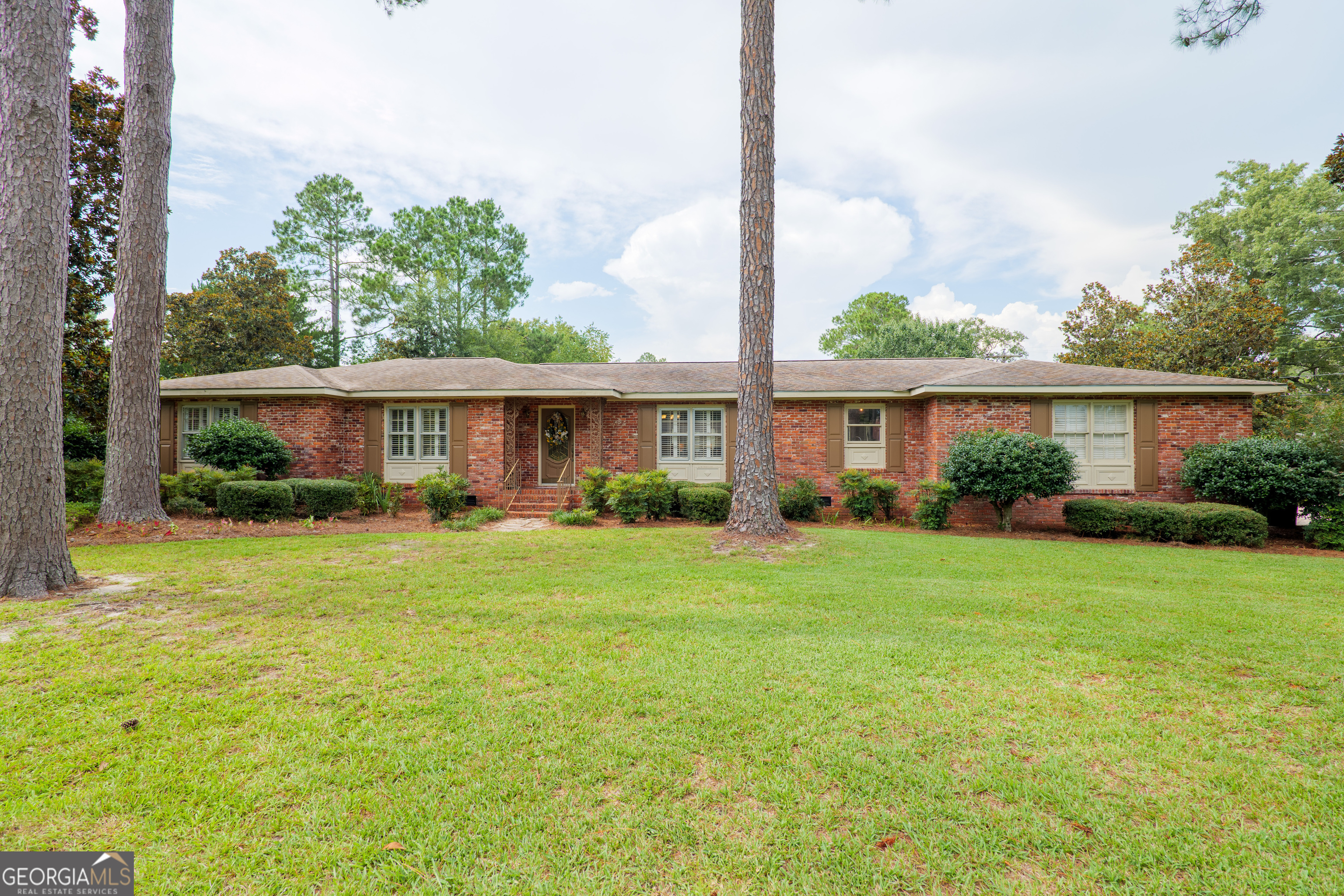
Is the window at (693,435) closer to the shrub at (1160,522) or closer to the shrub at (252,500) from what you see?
the shrub at (252,500)

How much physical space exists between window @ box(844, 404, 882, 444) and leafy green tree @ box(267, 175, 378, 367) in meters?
25.1

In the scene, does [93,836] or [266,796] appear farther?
[266,796]

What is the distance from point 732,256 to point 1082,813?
11457 mm

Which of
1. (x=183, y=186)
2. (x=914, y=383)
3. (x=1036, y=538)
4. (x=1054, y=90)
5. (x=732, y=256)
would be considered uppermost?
(x=1054, y=90)

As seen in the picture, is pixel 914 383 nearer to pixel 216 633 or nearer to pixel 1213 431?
pixel 1213 431

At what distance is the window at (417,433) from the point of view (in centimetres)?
1227

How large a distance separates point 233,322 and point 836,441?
21950 millimetres

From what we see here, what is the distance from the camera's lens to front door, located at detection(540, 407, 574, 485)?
1352cm

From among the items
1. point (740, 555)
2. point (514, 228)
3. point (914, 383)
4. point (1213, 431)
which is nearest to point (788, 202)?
point (914, 383)

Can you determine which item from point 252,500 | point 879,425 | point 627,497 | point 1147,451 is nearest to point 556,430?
point 627,497

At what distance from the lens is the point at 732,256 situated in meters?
11.8

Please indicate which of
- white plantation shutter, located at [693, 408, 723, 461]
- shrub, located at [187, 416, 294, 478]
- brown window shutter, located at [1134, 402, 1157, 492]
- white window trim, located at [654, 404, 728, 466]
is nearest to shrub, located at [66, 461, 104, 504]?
shrub, located at [187, 416, 294, 478]

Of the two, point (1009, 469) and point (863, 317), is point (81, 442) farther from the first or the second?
point (863, 317)

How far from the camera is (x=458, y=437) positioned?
39.6 ft
